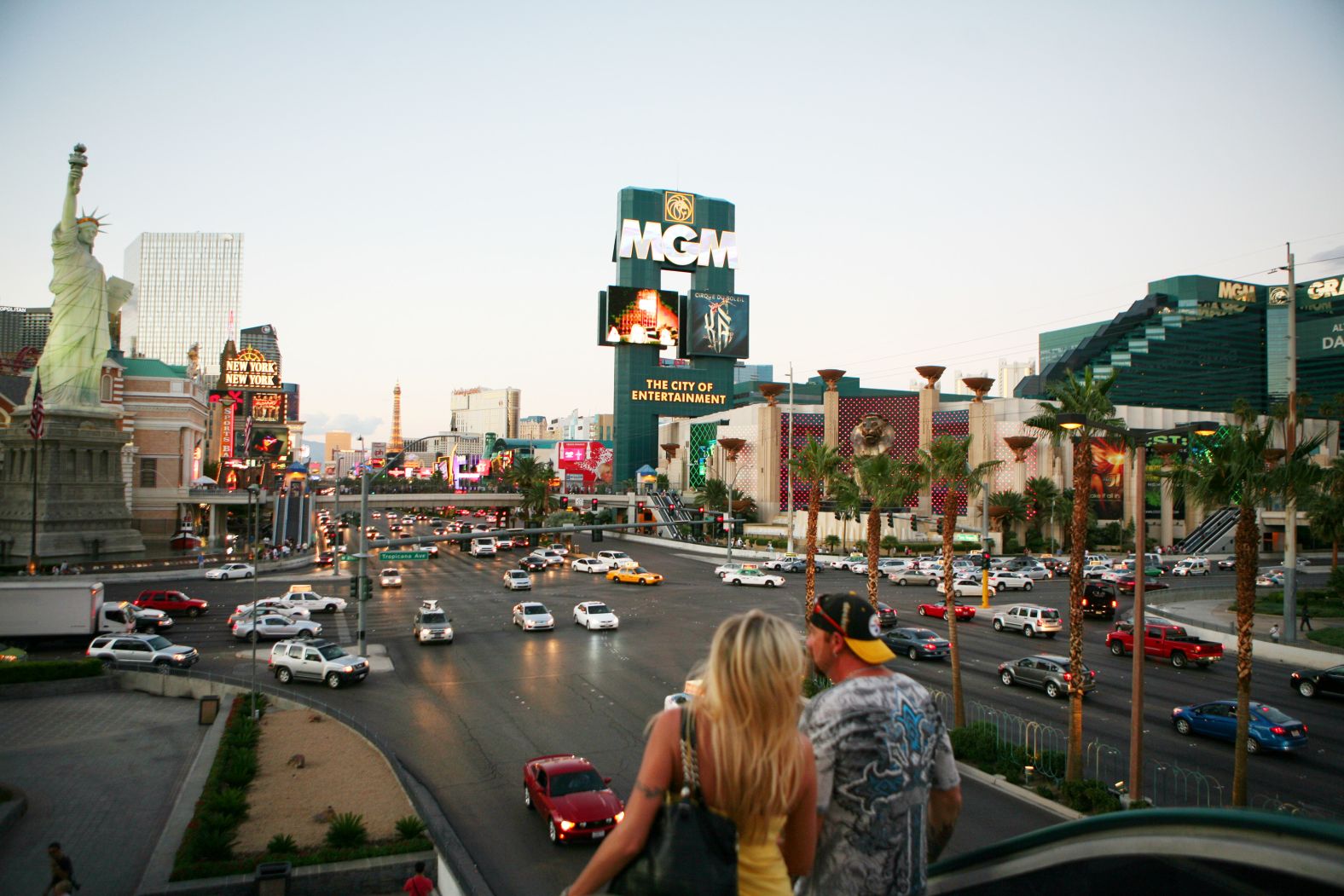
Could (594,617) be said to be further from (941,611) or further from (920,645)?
(941,611)

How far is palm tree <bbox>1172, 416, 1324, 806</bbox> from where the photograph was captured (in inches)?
616

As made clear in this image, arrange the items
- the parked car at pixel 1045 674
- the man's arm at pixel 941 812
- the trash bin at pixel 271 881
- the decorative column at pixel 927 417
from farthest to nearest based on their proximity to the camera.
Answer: the decorative column at pixel 927 417 < the parked car at pixel 1045 674 < the trash bin at pixel 271 881 < the man's arm at pixel 941 812

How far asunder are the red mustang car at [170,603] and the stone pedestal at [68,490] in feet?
94.9

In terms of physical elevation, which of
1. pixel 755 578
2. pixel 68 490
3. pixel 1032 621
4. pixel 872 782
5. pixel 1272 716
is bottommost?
pixel 755 578

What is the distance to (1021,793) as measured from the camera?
17.2m

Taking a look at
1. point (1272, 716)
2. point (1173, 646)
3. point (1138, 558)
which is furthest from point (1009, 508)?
point (1138, 558)

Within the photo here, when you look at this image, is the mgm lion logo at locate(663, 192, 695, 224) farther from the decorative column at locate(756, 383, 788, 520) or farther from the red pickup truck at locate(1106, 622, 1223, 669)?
the red pickup truck at locate(1106, 622, 1223, 669)

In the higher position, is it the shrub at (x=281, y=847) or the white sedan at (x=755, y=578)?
the shrub at (x=281, y=847)

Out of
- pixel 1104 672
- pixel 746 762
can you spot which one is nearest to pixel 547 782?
pixel 746 762

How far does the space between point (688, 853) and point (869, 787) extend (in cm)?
99

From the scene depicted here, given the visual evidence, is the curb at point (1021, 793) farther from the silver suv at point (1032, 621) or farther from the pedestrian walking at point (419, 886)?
the silver suv at point (1032, 621)

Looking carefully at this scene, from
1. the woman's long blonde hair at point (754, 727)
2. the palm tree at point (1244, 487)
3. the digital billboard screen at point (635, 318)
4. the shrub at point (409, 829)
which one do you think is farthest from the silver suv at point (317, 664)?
the digital billboard screen at point (635, 318)

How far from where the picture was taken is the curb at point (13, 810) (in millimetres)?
16109

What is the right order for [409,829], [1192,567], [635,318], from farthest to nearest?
1. [635,318]
2. [1192,567]
3. [409,829]
